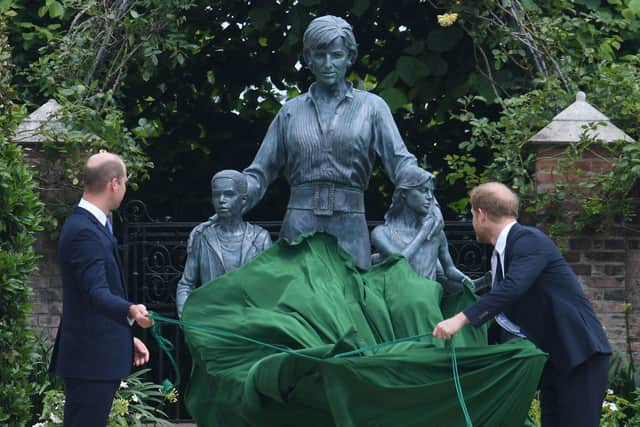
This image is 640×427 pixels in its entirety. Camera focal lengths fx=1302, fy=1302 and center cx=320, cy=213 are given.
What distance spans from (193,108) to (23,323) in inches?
153

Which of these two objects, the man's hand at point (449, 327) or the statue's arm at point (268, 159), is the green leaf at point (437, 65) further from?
the man's hand at point (449, 327)

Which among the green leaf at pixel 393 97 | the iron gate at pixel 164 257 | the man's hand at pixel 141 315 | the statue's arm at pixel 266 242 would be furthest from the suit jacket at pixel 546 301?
the green leaf at pixel 393 97

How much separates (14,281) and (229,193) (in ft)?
4.78

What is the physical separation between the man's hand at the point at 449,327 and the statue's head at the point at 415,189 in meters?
1.15

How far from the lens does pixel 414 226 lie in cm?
617

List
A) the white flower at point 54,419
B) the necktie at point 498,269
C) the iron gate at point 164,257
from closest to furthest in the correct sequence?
the necktie at point 498,269
the white flower at point 54,419
the iron gate at point 164,257

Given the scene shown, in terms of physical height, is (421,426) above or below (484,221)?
below

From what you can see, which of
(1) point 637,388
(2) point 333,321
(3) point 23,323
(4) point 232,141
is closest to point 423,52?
(4) point 232,141

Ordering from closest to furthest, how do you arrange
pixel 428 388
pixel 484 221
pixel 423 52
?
1. pixel 428 388
2. pixel 484 221
3. pixel 423 52

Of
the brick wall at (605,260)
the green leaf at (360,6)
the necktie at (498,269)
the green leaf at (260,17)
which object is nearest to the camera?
the necktie at (498,269)

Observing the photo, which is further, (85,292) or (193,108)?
(193,108)

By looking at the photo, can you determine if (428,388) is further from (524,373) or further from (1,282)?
(1,282)

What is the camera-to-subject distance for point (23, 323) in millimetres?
7055

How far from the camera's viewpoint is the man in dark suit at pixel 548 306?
515 cm
